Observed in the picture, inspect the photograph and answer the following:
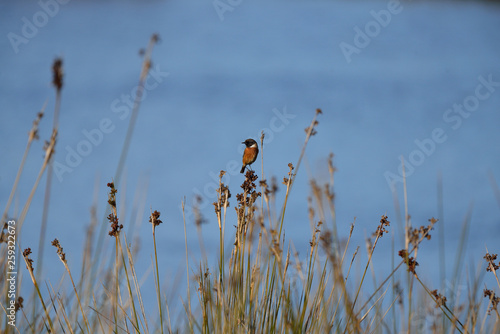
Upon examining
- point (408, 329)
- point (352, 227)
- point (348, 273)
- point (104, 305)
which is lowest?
point (408, 329)

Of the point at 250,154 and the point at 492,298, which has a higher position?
the point at 250,154

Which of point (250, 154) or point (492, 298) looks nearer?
point (492, 298)

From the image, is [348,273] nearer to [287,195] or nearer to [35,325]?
[287,195]

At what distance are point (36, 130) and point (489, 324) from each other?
6.80ft

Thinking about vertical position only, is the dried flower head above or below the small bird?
below

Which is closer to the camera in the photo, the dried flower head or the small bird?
the dried flower head

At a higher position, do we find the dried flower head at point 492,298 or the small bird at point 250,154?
the small bird at point 250,154

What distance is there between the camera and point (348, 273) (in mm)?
2137

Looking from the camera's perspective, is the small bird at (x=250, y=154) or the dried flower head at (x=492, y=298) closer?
the dried flower head at (x=492, y=298)

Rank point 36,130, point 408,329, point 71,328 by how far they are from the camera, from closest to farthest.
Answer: point 36,130 < point 408,329 < point 71,328

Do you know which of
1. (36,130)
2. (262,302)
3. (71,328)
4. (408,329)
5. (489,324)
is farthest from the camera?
(489,324)

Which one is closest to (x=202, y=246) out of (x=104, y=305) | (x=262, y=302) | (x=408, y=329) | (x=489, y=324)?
(x=262, y=302)

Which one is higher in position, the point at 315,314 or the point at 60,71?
the point at 60,71

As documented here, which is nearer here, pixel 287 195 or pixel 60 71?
pixel 60 71
